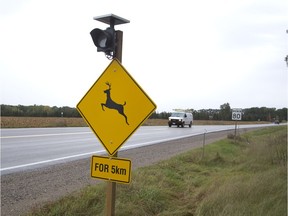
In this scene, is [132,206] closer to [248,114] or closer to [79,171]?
[79,171]

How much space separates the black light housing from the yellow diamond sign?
18 centimetres

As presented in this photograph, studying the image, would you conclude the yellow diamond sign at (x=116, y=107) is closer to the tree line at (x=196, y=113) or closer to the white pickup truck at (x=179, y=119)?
the white pickup truck at (x=179, y=119)

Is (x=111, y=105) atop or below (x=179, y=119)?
atop

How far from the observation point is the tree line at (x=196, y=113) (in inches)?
1965

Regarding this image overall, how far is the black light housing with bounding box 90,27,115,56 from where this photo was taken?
4.50 meters

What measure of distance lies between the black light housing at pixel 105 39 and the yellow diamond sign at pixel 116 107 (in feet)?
0.58

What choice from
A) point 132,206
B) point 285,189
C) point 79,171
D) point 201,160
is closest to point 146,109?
point 132,206

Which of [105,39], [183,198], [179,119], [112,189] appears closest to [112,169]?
[112,189]

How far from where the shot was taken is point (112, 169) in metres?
4.39

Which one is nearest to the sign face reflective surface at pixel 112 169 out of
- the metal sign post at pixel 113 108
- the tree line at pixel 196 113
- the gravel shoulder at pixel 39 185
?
the metal sign post at pixel 113 108

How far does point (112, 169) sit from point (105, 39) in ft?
5.32

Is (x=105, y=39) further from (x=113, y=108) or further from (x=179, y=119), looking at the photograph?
(x=179, y=119)

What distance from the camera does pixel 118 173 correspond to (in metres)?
4.34

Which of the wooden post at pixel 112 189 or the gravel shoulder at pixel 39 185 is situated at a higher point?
the wooden post at pixel 112 189
